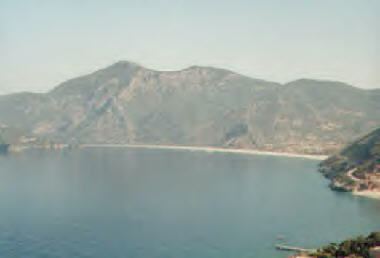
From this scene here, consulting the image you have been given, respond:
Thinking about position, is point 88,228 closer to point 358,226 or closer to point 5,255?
point 5,255

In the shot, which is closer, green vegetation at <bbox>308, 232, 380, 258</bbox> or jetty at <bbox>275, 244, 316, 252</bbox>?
green vegetation at <bbox>308, 232, 380, 258</bbox>

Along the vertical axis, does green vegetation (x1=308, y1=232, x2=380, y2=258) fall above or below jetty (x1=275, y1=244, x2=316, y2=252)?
above

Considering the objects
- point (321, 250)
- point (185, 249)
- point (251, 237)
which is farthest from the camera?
point (251, 237)

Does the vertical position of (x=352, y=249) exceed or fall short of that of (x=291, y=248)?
it exceeds it

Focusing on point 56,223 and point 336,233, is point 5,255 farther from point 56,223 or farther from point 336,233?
point 336,233

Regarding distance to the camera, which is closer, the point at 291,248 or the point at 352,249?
the point at 352,249

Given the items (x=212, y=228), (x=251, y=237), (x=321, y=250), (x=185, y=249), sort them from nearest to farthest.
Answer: (x=321, y=250), (x=185, y=249), (x=251, y=237), (x=212, y=228)

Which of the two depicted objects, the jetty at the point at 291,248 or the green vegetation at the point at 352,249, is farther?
the jetty at the point at 291,248

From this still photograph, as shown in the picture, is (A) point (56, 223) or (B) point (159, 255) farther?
(A) point (56, 223)

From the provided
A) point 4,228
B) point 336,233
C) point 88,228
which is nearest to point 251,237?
point 336,233

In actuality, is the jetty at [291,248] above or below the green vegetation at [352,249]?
below
